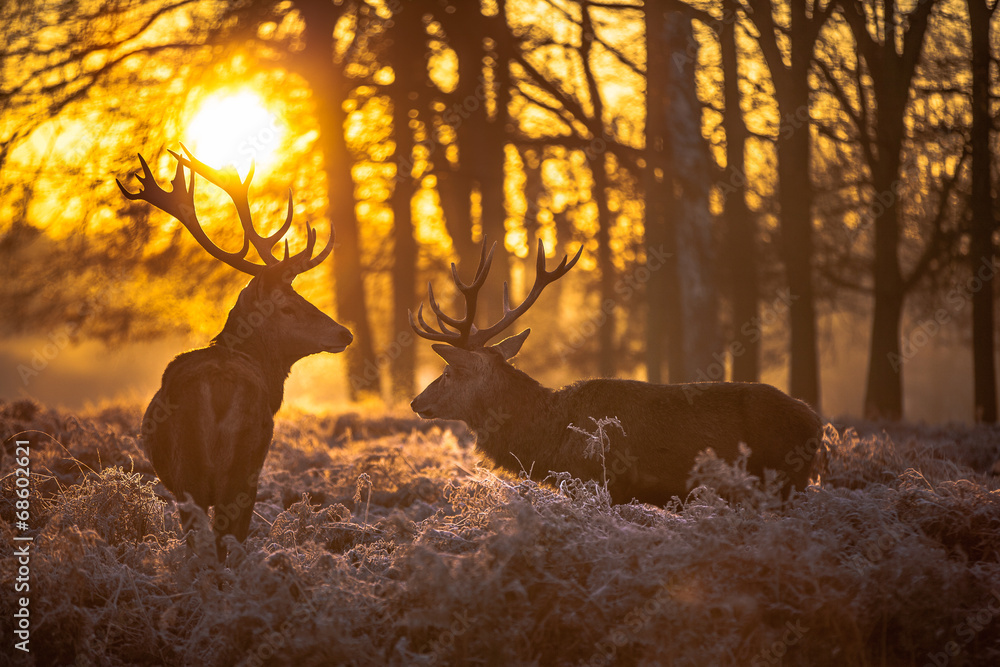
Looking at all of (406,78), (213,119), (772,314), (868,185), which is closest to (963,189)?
(868,185)

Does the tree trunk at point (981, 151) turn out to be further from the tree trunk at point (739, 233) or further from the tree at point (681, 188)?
the tree at point (681, 188)

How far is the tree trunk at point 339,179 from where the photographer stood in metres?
14.4

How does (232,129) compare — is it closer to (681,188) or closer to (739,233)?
(681,188)

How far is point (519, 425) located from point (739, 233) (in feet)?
28.7

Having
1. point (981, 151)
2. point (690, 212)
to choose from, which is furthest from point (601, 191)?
point (981, 151)

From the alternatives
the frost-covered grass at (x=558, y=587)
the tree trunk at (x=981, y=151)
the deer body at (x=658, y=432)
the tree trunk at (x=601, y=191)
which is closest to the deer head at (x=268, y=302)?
the frost-covered grass at (x=558, y=587)

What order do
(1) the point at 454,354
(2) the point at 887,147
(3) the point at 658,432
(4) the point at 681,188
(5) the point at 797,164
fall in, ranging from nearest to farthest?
(3) the point at 658,432 → (1) the point at 454,354 → (5) the point at 797,164 → (2) the point at 887,147 → (4) the point at 681,188

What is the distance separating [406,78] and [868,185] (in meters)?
9.14

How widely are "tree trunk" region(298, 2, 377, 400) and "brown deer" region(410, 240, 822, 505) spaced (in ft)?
29.3

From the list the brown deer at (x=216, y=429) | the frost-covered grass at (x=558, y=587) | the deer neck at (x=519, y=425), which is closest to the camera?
the frost-covered grass at (x=558, y=587)

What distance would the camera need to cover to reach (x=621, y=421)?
5.82 m

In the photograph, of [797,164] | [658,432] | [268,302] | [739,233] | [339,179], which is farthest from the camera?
[339,179]

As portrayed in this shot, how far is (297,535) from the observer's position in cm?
521

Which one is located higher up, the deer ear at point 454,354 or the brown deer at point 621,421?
the deer ear at point 454,354
